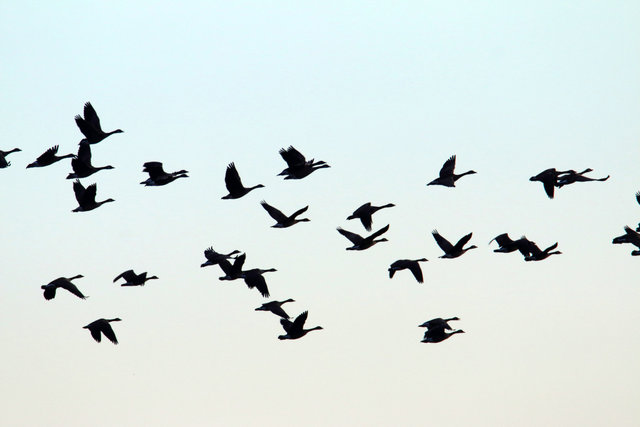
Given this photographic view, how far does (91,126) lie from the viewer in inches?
1855

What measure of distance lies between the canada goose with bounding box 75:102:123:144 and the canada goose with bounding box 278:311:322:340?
27.3 feet

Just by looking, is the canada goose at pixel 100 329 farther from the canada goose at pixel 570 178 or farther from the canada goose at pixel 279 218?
the canada goose at pixel 570 178

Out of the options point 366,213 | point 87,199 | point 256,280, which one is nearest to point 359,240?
point 366,213

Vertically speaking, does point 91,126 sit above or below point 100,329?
above

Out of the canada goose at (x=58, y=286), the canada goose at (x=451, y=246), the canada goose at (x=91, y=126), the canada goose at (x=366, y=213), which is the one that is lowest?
the canada goose at (x=58, y=286)

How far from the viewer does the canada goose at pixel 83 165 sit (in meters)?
47.7

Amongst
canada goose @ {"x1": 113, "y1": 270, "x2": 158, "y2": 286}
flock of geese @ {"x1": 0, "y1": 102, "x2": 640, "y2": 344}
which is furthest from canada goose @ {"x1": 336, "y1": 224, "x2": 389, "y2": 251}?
canada goose @ {"x1": 113, "y1": 270, "x2": 158, "y2": 286}

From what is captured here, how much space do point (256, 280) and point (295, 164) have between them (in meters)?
6.31

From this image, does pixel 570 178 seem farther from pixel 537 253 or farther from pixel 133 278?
pixel 133 278

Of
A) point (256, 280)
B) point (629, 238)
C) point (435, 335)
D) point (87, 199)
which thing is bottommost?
point (435, 335)

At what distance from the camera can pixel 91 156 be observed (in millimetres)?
48562

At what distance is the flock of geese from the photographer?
46.8m

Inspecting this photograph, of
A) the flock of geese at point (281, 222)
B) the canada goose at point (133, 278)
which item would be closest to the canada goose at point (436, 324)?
the flock of geese at point (281, 222)

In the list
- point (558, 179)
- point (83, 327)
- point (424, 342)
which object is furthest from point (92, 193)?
point (558, 179)
